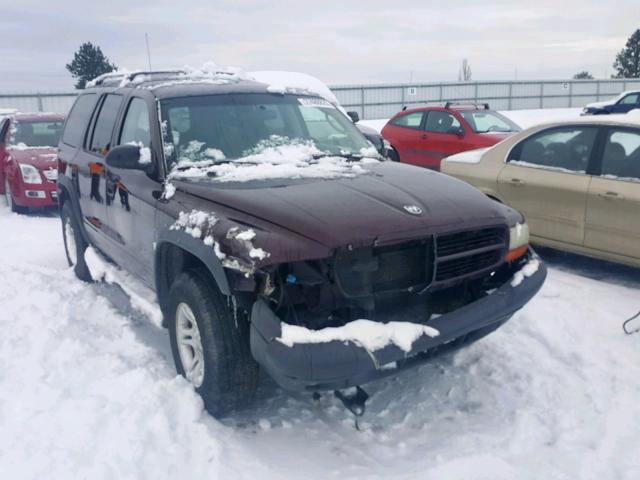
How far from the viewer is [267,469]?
301 cm

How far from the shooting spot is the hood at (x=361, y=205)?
2980 mm

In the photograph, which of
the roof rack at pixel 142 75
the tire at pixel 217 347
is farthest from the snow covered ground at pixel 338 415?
the roof rack at pixel 142 75

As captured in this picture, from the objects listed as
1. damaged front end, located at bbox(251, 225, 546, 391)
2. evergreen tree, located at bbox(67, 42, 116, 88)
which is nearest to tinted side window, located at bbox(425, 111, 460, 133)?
damaged front end, located at bbox(251, 225, 546, 391)

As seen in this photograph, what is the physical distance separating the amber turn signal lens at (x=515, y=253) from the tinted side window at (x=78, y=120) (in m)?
3.90

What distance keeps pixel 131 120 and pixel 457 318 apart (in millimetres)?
2901

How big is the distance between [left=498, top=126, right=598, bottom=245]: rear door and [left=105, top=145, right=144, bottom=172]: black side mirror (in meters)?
3.99

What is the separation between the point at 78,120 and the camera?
19.4 ft

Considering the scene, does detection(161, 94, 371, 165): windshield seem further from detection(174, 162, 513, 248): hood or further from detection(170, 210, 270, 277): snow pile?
detection(170, 210, 270, 277): snow pile

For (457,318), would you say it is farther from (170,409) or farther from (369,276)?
(170,409)

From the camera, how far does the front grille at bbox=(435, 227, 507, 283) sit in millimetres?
3227

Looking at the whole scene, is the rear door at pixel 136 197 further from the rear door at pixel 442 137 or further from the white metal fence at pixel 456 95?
the white metal fence at pixel 456 95

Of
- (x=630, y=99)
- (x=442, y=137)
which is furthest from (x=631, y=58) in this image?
(x=442, y=137)

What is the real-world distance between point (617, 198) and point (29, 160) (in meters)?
8.44

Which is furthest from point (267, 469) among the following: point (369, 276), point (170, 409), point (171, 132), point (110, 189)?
point (110, 189)
